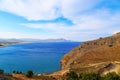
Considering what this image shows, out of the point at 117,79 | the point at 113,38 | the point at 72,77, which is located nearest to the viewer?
the point at 117,79

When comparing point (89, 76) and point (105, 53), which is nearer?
point (89, 76)

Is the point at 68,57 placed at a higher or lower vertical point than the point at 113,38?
lower

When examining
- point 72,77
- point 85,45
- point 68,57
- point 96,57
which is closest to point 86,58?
point 96,57

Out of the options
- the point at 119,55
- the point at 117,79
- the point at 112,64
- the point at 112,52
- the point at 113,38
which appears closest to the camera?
the point at 117,79

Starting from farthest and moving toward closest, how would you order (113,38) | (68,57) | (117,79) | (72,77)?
(113,38) → (68,57) → (72,77) → (117,79)

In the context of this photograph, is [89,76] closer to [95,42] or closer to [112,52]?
[112,52]

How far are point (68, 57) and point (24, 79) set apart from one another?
86208 mm

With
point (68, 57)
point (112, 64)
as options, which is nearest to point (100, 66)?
point (112, 64)

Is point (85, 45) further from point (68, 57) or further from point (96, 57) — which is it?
point (96, 57)

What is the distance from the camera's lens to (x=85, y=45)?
139875mm

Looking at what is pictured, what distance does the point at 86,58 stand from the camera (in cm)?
10419

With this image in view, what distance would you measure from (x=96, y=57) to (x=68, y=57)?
26.8 m

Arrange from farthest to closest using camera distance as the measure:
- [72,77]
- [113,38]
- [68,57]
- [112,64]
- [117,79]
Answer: [113,38] < [68,57] < [112,64] < [72,77] < [117,79]

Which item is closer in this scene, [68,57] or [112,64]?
[112,64]
